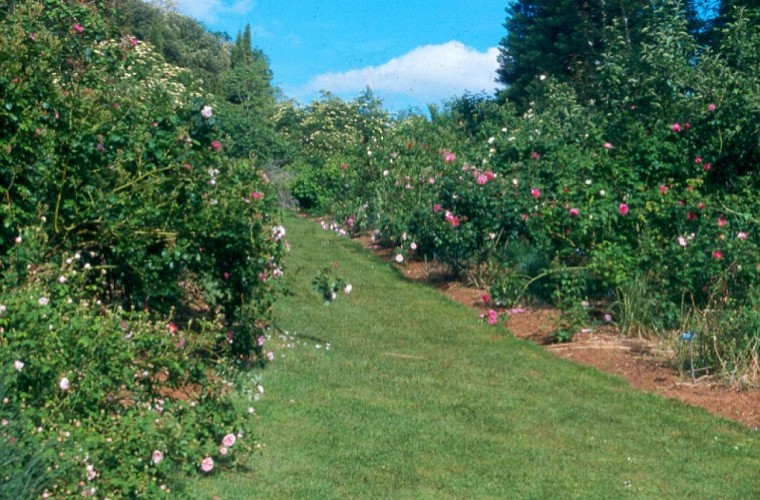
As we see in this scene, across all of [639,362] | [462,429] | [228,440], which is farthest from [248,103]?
[228,440]

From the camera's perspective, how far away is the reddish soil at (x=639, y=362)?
7.61m

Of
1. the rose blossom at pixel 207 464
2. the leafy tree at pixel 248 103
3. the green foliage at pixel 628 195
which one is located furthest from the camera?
the leafy tree at pixel 248 103

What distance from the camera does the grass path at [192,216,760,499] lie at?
5609mm

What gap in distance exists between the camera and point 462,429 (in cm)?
670

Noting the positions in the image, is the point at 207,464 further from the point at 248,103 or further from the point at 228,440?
the point at 248,103

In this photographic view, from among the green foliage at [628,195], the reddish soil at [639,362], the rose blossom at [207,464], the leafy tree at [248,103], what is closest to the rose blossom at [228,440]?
the rose blossom at [207,464]

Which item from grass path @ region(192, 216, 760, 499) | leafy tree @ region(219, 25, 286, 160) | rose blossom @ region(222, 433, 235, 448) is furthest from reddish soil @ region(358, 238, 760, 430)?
leafy tree @ region(219, 25, 286, 160)

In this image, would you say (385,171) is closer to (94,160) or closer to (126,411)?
(94,160)

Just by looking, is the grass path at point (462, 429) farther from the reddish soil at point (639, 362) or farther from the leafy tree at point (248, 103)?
the leafy tree at point (248, 103)

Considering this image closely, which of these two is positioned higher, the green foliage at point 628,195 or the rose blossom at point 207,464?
the green foliage at point 628,195

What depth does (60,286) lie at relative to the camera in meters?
5.11

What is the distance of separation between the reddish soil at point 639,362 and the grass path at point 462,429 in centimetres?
21

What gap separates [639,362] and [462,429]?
279 centimetres

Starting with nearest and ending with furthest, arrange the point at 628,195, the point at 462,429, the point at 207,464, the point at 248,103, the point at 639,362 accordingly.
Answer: the point at 207,464 < the point at 462,429 < the point at 639,362 < the point at 628,195 < the point at 248,103
